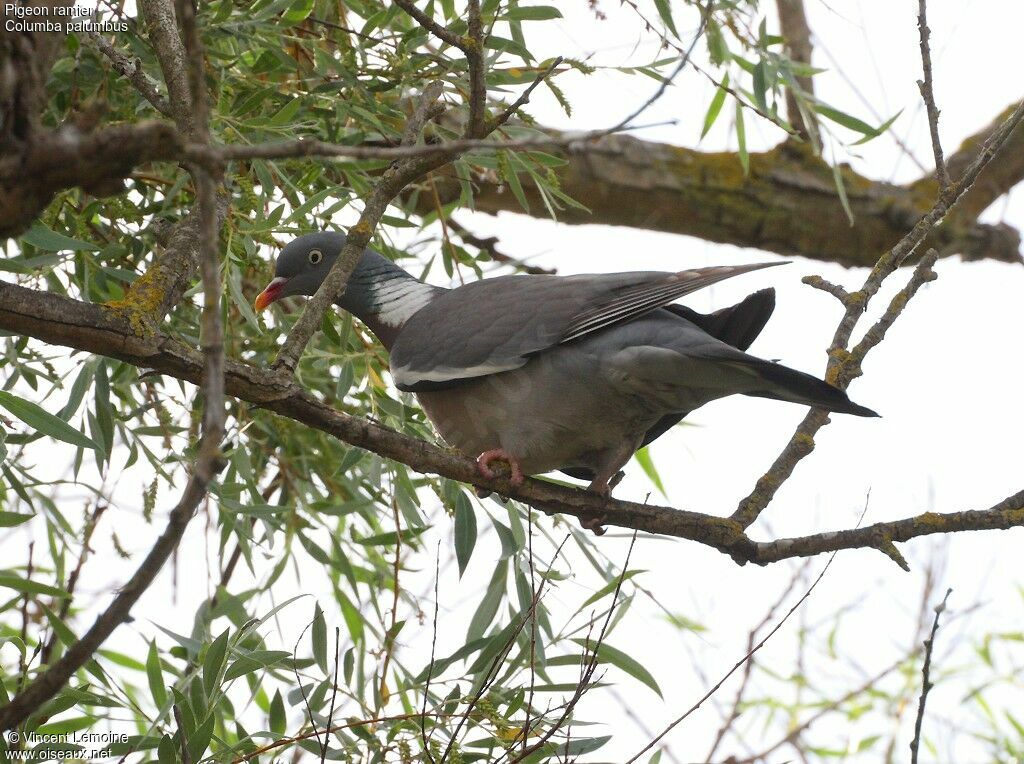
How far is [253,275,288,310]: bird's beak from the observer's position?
3.29 meters

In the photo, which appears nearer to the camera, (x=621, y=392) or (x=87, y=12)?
(x=87, y=12)

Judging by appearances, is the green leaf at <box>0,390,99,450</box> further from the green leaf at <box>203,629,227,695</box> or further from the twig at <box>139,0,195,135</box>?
the twig at <box>139,0,195,135</box>

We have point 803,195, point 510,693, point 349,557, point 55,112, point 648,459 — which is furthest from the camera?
point 803,195

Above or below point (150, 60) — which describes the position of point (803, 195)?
above

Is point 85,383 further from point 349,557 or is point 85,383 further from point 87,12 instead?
point 349,557

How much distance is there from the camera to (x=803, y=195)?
4.96m

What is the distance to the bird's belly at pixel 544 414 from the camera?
2832 mm

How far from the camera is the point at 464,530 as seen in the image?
9.39 ft

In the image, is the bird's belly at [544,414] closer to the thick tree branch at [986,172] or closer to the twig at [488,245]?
the twig at [488,245]

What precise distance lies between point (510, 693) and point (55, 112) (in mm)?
1927

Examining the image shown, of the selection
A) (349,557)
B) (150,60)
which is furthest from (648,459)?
(150,60)

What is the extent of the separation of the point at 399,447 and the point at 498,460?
22.8 inches

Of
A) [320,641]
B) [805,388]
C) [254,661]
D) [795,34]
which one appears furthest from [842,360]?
[795,34]

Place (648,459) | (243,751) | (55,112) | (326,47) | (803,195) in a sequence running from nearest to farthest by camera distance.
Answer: (243,751)
(55,112)
(326,47)
(648,459)
(803,195)
